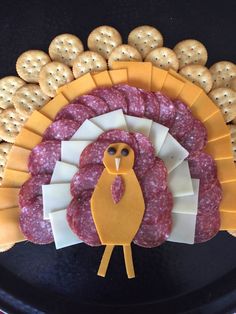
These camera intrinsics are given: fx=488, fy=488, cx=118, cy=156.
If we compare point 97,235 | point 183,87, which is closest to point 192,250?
point 97,235

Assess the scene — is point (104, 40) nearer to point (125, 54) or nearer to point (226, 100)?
point (125, 54)

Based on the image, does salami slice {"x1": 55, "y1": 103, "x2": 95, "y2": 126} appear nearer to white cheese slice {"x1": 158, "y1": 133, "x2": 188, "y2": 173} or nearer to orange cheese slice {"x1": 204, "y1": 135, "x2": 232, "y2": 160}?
white cheese slice {"x1": 158, "y1": 133, "x2": 188, "y2": 173}

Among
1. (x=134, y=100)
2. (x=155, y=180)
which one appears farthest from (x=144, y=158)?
(x=134, y=100)

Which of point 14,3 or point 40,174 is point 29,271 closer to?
→ point 40,174

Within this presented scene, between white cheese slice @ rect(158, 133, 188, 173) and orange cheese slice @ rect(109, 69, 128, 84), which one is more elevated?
orange cheese slice @ rect(109, 69, 128, 84)

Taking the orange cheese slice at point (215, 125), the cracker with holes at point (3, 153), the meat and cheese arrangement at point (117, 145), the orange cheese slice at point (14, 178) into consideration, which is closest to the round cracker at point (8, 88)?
the meat and cheese arrangement at point (117, 145)

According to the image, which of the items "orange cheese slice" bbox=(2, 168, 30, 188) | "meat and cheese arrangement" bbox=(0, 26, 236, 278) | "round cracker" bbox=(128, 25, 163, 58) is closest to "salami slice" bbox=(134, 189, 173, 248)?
→ "meat and cheese arrangement" bbox=(0, 26, 236, 278)
